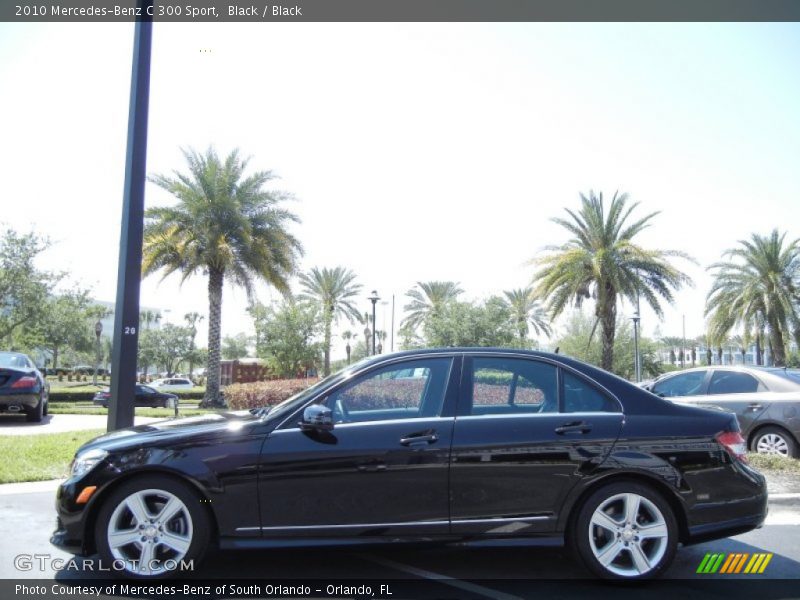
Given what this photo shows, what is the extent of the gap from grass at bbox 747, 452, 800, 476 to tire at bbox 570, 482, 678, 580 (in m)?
4.19

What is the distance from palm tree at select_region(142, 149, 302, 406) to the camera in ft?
75.6

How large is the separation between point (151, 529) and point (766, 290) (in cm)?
3041

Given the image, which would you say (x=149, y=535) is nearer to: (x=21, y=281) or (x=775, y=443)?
(x=775, y=443)

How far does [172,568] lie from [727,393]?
8.16m

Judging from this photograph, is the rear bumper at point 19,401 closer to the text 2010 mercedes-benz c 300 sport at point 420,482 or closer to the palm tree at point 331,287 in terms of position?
the text 2010 mercedes-benz c 300 sport at point 420,482

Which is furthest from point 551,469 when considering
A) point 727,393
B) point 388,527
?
point 727,393

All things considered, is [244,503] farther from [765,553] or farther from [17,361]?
[17,361]

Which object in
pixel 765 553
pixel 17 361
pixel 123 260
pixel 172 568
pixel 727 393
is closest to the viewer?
pixel 172 568

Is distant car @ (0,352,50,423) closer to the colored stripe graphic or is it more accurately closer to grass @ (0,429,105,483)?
grass @ (0,429,105,483)

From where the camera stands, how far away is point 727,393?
9266mm

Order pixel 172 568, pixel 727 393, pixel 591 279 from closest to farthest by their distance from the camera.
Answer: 1. pixel 172 568
2. pixel 727 393
3. pixel 591 279

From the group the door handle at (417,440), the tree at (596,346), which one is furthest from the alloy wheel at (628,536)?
the tree at (596,346)

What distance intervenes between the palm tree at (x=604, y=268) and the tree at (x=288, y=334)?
32.4ft

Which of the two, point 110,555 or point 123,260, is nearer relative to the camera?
point 110,555
